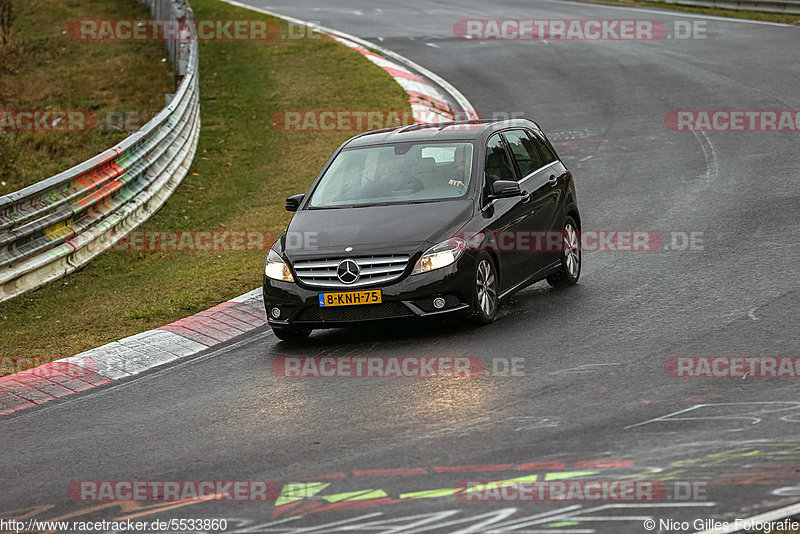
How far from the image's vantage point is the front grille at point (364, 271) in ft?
33.0

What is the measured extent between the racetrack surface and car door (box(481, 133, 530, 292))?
1.40 ft

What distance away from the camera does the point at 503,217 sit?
1101 cm

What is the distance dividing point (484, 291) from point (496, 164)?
1564 millimetres

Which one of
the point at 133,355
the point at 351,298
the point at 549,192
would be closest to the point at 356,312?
the point at 351,298

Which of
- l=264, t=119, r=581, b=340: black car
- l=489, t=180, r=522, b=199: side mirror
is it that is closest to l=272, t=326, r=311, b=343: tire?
l=264, t=119, r=581, b=340: black car

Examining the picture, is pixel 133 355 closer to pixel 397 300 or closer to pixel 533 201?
pixel 397 300

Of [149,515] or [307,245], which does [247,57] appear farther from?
[149,515]

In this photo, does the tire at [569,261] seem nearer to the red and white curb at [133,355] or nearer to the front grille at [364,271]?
the front grille at [364,271]

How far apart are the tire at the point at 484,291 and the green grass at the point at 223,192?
2.99 m

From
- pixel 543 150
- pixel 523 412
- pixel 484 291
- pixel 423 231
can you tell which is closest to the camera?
pixel 523 412

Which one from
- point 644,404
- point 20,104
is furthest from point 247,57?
point 644,404

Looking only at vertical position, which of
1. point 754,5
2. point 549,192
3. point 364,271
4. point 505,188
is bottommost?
point 364,271

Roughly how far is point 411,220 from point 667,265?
3335 mm

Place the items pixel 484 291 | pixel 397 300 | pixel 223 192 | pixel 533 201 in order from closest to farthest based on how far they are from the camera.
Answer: pixel 397 300 < pixel 484 291 < pixel 533 201 < pixel 223 192
